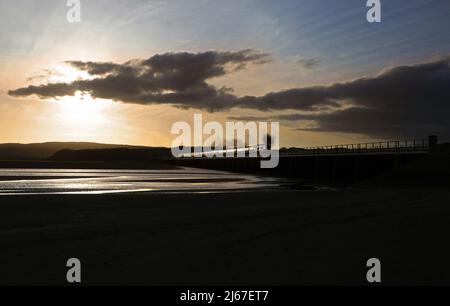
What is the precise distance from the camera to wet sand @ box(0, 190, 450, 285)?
7559mm

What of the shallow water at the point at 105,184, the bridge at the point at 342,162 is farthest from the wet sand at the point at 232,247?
the bridge at the point at 342,162

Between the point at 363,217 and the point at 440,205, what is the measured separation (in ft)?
15.8

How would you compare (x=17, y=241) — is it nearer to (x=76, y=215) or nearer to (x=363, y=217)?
(x=76, y=215)

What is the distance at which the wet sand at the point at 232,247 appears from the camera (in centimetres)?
756

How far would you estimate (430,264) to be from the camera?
8.29 metres

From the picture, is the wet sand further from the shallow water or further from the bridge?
the bridge

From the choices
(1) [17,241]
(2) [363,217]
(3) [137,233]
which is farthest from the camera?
(2) [363,217]

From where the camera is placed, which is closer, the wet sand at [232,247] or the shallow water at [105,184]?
the wet sand at [232,247]

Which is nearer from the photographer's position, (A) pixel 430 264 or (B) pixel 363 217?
(A) pixel 430 264

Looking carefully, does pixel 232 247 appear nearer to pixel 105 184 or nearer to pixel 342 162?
pixel 105 184

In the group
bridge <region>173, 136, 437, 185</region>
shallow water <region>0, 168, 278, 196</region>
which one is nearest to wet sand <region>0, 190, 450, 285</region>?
shallow water <region>0, 168, 278, 196</region>

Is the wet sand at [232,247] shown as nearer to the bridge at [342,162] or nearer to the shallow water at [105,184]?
the shallow water at [105,184]
